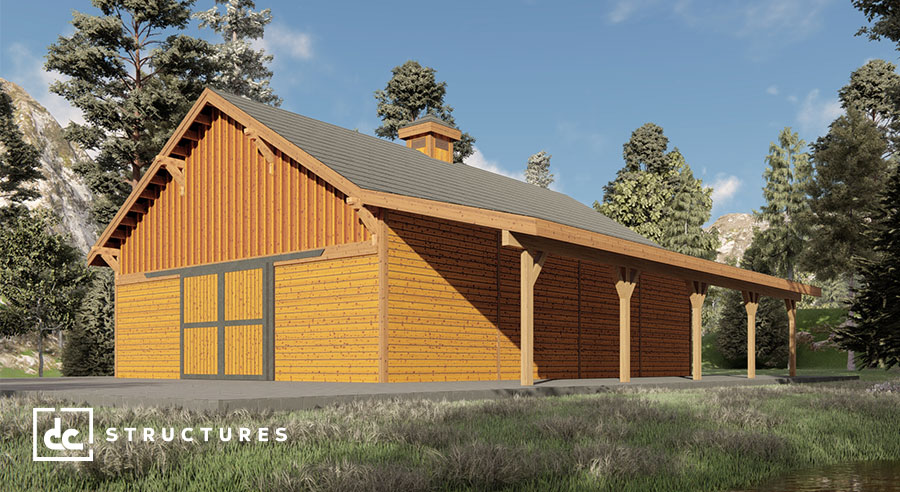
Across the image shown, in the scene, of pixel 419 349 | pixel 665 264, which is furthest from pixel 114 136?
pixel 665 264

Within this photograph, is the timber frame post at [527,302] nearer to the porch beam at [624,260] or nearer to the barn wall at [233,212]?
the porch beam at [624,260]

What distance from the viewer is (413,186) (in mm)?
16938

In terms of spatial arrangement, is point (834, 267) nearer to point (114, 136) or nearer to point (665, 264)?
point (665, 264)

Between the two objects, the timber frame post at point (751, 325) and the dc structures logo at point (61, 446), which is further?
the timber frame post at point (751, 325)

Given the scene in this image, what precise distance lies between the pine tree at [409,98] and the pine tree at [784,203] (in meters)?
16.7

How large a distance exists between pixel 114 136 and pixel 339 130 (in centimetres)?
1703

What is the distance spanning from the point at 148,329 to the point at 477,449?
56.1 feet

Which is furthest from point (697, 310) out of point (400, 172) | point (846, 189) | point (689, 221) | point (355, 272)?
point (689, 221)

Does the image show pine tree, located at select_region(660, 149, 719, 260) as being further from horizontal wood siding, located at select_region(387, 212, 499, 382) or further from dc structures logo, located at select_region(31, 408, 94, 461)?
dc structures logo, located at select_region(31, 408, 94, 461)

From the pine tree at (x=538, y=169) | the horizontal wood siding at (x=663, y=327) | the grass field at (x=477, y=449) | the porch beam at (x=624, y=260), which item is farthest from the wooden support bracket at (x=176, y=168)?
the pine tree at (x=538, y=169)

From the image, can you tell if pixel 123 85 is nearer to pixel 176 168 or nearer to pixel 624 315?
pixel 176 168

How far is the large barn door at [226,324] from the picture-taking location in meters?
17.0

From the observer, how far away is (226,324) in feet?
58.6

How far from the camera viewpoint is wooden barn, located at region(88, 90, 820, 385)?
14789 mm
